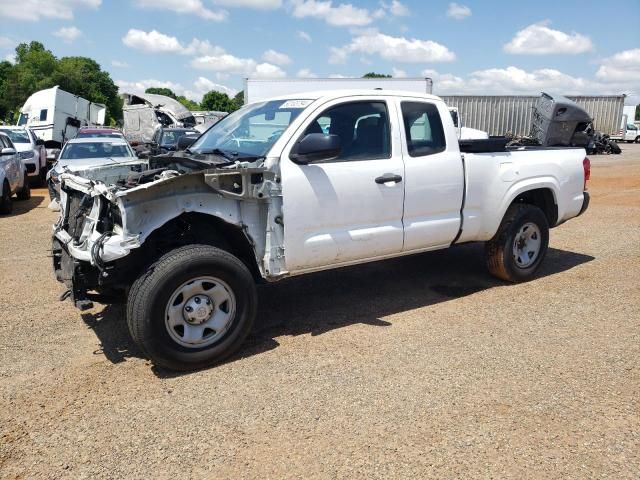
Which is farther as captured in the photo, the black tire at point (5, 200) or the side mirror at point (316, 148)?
the black tire at point (5, 200)

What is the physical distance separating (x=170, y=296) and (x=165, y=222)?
0.53 m

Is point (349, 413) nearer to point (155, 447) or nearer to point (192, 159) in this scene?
point (155, 447)

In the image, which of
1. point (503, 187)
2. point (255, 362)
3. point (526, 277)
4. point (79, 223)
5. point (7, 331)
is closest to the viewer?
point (255, 362)

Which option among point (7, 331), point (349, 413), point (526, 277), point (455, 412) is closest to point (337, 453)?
point (349, 413)

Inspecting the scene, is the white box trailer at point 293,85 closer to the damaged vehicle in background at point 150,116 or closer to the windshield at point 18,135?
the windshield at point 18,135

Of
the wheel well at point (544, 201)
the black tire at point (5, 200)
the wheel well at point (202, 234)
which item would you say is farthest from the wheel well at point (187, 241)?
the black tire at point (5, 200)

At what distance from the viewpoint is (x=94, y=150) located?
1231cm

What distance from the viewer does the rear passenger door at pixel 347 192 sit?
4215 mm

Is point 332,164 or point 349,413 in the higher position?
point 332,164

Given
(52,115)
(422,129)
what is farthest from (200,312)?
(52,115)

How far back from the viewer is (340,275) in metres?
6.25

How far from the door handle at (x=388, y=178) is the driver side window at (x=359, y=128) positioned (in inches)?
7.1

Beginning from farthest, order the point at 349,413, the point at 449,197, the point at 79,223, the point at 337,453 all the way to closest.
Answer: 1. the point at 449,197
2. the point at 79,223
3. the point at 349,413
4. the point at 337,453

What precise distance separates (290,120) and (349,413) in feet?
7.77
